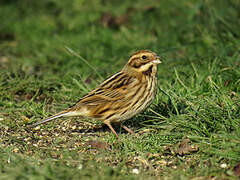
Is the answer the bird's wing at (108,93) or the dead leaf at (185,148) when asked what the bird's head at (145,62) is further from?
the dead leaf at (185,148)

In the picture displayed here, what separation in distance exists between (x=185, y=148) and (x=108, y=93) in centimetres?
110

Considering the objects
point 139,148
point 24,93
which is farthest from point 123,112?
point 24,93

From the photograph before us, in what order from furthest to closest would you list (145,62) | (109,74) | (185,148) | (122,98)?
(109,74), (145,62), (122,98), (185,148)

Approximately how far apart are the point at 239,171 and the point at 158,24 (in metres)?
5.42

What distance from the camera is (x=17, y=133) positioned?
205 inches

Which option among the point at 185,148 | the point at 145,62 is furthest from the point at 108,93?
the point at 185,148

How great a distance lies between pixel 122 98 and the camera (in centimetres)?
498

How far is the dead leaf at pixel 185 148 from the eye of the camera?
4.46 meters

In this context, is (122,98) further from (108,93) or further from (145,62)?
(145,62)

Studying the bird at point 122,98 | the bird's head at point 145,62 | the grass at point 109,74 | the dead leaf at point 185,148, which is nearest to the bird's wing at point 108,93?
the bird at point 122,98

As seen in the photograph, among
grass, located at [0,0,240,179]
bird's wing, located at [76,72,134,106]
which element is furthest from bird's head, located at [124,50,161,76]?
grass, located at [0,0,240,179]

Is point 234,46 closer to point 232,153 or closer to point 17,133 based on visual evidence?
point 232,153

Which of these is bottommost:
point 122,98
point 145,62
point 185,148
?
point 185,148

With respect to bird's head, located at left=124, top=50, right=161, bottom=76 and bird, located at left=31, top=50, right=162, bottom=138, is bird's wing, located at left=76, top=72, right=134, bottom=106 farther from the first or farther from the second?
bird's head, located at left=124, top=50, right=161, bottom=76
